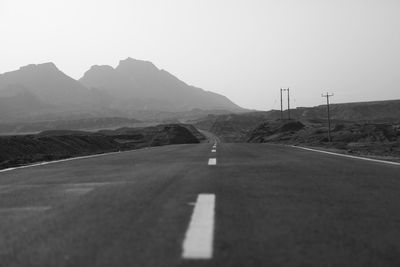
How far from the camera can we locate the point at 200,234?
3.84m

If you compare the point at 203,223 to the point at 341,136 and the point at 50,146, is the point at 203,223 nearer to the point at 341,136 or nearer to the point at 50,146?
the point at 50,146

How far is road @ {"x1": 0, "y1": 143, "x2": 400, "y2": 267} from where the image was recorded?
10.7ft

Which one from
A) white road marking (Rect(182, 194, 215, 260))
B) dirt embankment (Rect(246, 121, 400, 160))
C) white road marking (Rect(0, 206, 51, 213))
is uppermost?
white road marking (Rect(182, 194, 215, 260))

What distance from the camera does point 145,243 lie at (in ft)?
11.8

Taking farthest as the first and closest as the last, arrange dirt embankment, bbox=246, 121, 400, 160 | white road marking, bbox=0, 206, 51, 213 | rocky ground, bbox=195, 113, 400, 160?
1. dirt embankment, bbox=246, 121, 400, 160
2. rocky ground, bbox=195, 113, 400, 160
3. white road marking, bbox=0, 206, 51, 213

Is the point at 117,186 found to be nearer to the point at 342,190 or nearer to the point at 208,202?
the point at 208,202

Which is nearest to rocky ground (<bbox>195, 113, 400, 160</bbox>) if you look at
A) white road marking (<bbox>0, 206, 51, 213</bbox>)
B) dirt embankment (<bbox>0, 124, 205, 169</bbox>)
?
white road marking (<bbox>0, 206, 51, 213</bbox>)

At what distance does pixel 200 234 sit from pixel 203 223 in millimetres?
411

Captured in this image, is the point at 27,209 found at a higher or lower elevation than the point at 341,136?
higher

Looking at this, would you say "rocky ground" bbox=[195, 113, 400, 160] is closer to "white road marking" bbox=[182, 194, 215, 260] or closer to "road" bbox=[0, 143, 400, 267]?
"road" bbox=[0, 143, 400, 267]

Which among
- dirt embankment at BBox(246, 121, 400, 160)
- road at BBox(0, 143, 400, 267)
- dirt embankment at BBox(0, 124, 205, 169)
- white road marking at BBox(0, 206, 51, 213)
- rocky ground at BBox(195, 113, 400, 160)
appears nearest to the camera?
road at BBox(0, 143, 400, 267)

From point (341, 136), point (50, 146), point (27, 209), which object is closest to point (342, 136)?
point (341, 136)

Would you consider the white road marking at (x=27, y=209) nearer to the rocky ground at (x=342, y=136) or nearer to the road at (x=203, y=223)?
the road at (x=203, y=223)

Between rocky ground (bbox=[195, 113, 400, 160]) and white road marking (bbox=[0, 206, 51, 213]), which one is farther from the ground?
white road marking (bbox=[0, 206, 51, 213])
